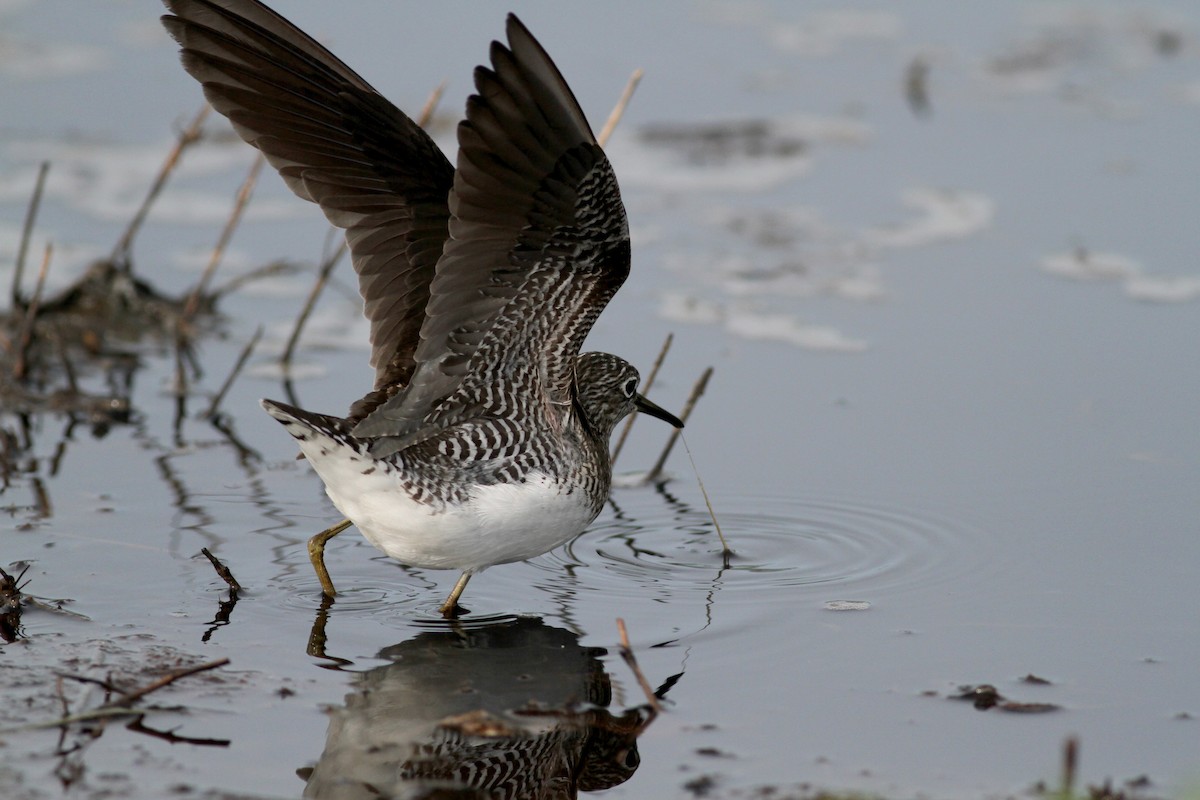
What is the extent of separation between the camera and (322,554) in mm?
6070

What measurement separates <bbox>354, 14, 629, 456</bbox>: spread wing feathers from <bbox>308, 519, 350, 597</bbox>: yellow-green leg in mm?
562

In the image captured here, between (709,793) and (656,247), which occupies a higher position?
(656,247)

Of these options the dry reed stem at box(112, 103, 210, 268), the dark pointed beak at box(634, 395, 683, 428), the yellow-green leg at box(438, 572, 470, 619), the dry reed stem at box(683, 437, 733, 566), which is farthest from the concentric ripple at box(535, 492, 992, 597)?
the dry reed stem at box(112, 103, 210, 268)

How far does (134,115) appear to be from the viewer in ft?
36.6

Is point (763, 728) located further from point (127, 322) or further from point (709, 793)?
point (127, 322)

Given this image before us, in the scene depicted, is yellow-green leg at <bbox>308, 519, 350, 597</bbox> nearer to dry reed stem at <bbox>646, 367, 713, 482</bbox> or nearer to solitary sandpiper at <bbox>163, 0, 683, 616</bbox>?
solitary sandpiper at <bbox>163, 0, 683, 616</bbox>

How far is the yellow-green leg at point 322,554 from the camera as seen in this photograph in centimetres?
590

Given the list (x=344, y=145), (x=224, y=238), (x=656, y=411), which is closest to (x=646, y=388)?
(x=656, y=411)

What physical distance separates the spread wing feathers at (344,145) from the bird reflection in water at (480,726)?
3.44 feet

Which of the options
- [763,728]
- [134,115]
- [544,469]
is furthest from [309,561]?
[134,115]

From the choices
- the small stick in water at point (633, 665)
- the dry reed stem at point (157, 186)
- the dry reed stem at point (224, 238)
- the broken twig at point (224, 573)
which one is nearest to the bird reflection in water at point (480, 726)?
the small stick in water at point (633, 665)

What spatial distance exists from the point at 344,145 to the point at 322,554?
1533 millimetres

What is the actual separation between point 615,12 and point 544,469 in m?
7.46

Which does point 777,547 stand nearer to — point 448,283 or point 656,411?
point 656,411
